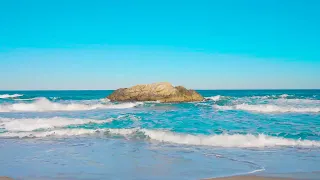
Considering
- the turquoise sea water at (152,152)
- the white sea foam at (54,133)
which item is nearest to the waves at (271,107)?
the turquoise sea water at (152,152)

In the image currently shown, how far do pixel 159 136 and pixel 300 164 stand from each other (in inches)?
245

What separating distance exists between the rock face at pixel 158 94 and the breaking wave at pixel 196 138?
1194 inches

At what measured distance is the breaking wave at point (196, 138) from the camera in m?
11.6

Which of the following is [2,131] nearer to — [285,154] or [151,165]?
[151,165]

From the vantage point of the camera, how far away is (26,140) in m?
12.5

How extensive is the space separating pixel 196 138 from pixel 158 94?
1320 inches

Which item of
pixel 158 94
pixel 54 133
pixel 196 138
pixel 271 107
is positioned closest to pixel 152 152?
pixel 196 138

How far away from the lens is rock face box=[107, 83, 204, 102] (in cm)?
4528

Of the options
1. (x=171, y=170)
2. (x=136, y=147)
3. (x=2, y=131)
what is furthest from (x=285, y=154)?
(x=2, y=131)

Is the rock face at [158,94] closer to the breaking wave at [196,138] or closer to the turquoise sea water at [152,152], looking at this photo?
the turquoise sea water at [152,152]

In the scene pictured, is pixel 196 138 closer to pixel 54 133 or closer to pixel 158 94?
pixel 54 133

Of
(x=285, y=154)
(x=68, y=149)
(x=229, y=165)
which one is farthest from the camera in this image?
(x=68, y=149)

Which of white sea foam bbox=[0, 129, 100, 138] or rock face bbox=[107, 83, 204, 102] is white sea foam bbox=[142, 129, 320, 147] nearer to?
white sea foam bbox=[0, 129, 100, 138]

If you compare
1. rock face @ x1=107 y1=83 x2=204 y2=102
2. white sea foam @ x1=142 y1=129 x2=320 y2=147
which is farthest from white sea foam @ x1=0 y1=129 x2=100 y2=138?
rock face @ x1=107 y1=83 x2=204 y2=102
